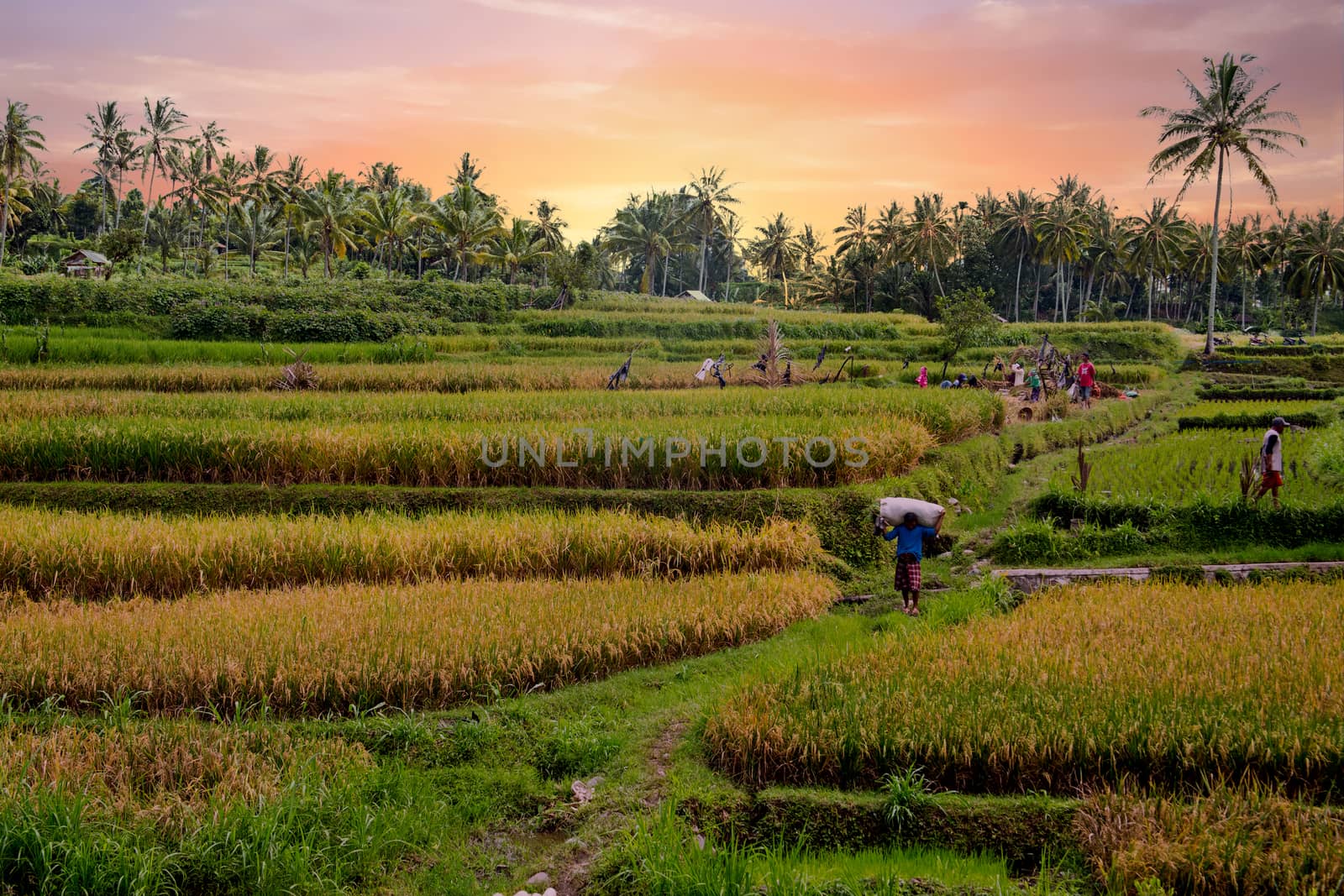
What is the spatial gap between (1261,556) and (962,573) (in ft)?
11.7

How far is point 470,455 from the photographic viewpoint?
42.0ft

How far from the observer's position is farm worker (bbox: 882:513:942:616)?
9.12m

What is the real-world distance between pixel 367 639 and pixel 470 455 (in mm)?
5918

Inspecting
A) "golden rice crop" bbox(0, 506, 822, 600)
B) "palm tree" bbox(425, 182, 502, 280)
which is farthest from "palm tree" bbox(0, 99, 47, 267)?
"golden rice crop" bbox(0, 506, 822, 600)

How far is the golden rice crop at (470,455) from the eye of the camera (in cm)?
1245

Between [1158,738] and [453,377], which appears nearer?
[1158,738]

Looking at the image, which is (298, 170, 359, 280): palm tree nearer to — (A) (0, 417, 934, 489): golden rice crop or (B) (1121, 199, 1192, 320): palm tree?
(A) (0, 417, 934, 489): golden rice crop

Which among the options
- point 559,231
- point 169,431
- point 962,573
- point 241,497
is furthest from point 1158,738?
point 559,231

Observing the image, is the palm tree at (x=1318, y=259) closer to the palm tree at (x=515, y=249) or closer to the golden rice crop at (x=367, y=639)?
the palm tree at (x=515, y=249)

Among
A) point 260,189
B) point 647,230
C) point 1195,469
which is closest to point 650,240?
point 647,230

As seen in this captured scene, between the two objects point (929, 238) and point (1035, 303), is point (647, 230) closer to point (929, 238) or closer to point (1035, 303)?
point (929, 238)

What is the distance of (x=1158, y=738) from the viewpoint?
5.12 metres

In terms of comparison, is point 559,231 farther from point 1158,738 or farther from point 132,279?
point 1158,738

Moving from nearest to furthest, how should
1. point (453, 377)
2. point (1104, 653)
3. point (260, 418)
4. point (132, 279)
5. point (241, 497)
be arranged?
point (1104, 653) → point (241, 497) → point (260, 418) → point (453, 377) → point (132, 279)
